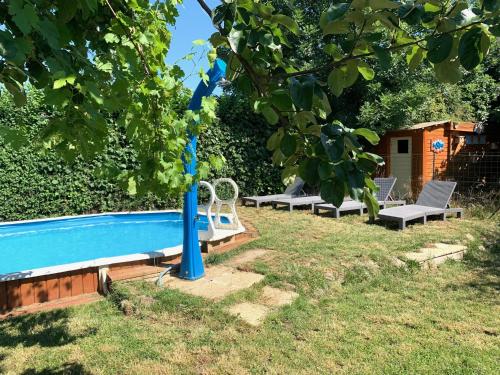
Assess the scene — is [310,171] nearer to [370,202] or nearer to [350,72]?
[370,202]

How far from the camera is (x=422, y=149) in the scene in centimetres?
1350

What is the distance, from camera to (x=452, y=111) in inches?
646

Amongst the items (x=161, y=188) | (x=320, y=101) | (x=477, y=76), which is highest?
(x=477, y=76)

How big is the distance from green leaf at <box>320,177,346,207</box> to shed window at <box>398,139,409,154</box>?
46.1 feet

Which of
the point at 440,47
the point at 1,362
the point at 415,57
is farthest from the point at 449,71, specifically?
the point at 1,362

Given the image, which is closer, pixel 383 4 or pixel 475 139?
pixel 383 4

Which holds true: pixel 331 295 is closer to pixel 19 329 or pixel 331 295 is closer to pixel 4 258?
pixel 19 329

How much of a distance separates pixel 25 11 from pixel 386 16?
104cm

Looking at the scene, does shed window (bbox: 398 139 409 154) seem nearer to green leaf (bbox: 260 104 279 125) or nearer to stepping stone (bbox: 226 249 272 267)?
stepping stone (bbox: 226 249 272 267)

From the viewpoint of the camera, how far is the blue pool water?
8742 mm

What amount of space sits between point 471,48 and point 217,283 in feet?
16.1

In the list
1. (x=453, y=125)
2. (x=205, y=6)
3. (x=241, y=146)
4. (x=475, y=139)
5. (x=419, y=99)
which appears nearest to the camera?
(x=205, y=6)

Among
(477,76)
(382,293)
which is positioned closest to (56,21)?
(382,293)

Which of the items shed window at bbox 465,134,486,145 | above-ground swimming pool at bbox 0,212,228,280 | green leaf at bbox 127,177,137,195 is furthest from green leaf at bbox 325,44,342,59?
shed window at bbox 465,134,486,145
